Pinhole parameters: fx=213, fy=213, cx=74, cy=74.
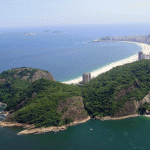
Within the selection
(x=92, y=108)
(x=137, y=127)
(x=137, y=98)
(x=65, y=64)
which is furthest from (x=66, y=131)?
(x=65, y=64)

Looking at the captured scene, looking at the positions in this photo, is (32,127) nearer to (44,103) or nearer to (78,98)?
(44,103)

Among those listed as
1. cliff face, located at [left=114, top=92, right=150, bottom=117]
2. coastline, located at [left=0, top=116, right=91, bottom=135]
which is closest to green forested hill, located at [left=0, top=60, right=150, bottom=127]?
cliff face, located at [left=114, top=92, right=150, bottom=117]

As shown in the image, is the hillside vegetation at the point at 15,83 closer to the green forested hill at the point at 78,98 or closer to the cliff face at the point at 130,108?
the green forested hill at the point at 78,98

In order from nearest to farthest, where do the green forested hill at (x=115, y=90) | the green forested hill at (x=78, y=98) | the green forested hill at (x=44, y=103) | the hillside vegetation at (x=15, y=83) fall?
the green forested hill at (x=44, y=103) < the green forested hill at (x=78, y=98) < the green forested hill at (x=115, y=90) < the hillside vegetation at (x=15, y=83)

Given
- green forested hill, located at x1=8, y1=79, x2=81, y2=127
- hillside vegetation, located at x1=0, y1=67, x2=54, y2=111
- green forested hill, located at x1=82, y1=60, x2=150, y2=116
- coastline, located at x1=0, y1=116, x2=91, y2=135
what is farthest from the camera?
hillside vegetation, located at x1=0, y1=67, x2=54, y2=111

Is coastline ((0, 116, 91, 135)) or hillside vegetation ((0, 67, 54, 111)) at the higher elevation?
hillside vegetation ((0, 67, 54, 111))

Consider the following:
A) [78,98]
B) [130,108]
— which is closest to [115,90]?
[130,108]

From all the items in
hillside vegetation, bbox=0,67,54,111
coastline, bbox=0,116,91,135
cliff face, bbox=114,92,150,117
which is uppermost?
hillside vegetation, bbox=0,67,54,111

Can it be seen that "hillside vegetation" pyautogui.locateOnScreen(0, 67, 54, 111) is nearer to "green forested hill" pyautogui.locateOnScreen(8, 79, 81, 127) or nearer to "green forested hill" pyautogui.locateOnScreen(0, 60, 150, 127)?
"green forested hill" pyautogui.locateOnScreen(0, 60, 150, 127)

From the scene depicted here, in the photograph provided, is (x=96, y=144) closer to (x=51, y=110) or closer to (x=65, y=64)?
(x=51, y=110)

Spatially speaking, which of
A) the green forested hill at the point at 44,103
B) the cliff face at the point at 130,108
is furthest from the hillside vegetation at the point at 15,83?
the cliff face at the point at 130,108
